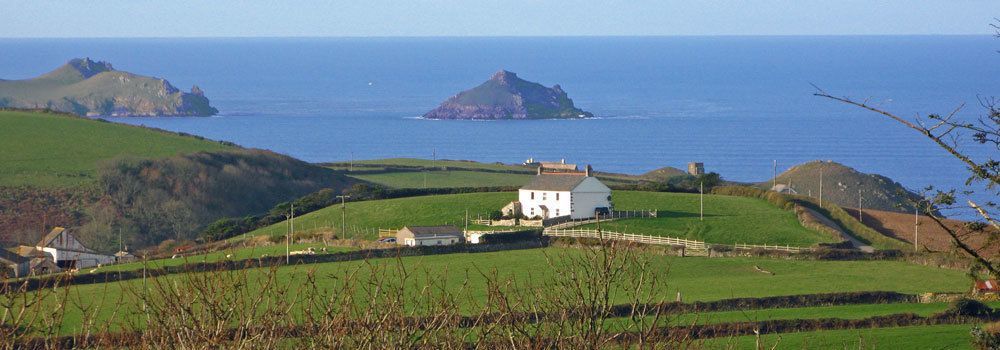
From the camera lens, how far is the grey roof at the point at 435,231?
50.3m

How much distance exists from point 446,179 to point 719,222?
3484cm

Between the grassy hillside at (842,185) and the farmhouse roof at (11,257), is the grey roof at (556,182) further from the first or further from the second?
the grassy hillside at (842,185)

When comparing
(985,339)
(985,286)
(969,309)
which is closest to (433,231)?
(985,286)

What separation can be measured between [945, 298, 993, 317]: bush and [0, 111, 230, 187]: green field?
56.2 metres

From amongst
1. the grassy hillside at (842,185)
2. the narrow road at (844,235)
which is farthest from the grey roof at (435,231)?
the grassy hillside at (842,185)

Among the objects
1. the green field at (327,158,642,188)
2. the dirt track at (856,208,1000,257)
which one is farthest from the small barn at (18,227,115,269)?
the green field at (327,158,642,188)

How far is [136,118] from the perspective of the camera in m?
193

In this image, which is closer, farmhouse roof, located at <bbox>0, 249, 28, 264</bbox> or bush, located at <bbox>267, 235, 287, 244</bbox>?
farmhouse roof, located at <bbox>0, 249, 28, 264</bbox>

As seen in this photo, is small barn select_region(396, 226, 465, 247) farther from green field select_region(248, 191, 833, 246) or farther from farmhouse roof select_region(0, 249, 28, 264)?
farmhouse roof select_region(0, 249, 28, 264)

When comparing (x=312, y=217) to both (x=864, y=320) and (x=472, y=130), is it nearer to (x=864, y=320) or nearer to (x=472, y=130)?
(x=864, y=320)

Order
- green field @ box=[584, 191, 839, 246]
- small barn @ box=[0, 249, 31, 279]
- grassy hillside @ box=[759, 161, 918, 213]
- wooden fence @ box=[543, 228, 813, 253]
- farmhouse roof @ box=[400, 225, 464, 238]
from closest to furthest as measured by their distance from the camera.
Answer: small barn @ box=[0, 249, 31, 279]
wooden fence @ box=[543, 228, 813, 253]
farmhouse roof @ box=[400, 225, 464, 238]
green field @ box=[584, 191, 839, 246]
grassy hillside @ box=[759, 161, 918, 213]

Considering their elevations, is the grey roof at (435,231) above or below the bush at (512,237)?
above

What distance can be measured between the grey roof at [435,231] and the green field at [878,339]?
75.4 feet

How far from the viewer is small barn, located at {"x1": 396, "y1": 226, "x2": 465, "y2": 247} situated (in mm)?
49719
